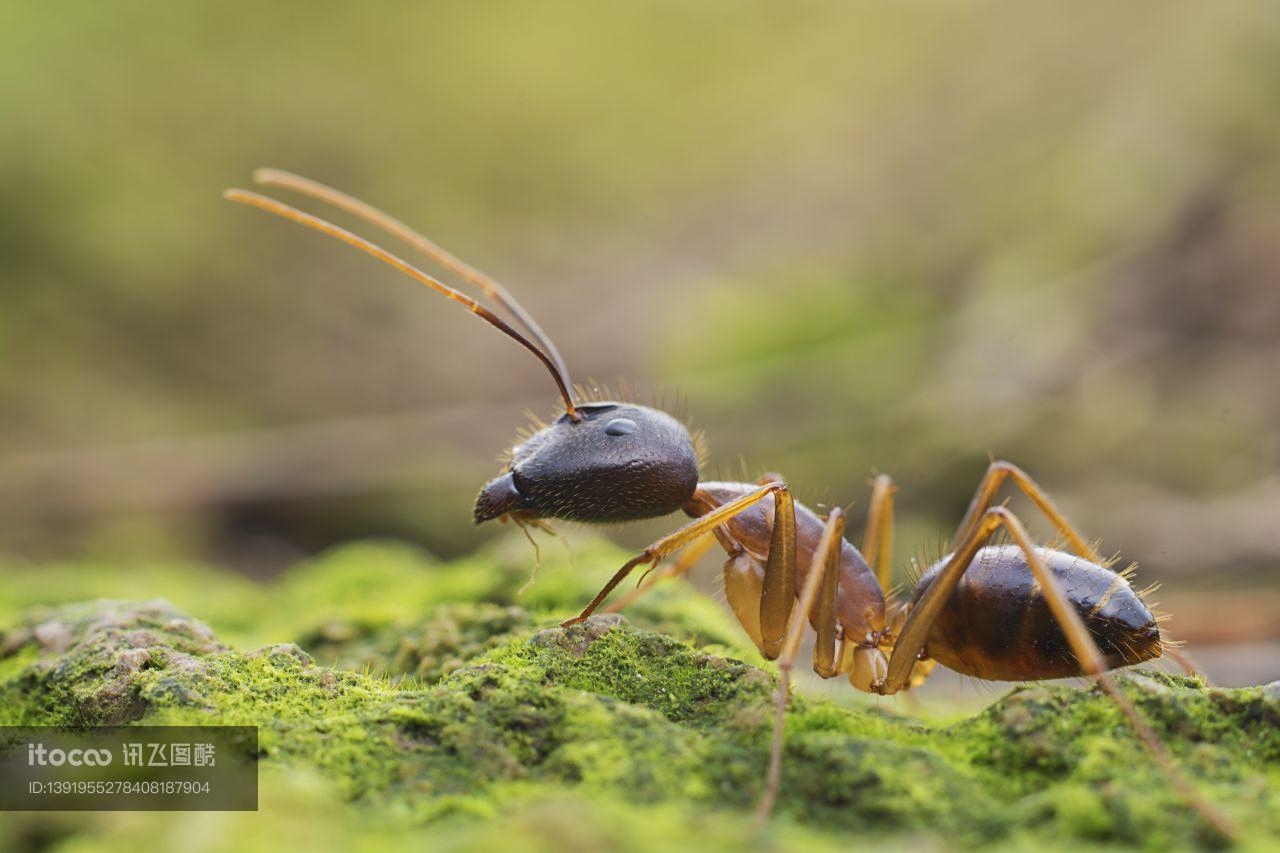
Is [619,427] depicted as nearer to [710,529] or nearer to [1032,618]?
[710,529]

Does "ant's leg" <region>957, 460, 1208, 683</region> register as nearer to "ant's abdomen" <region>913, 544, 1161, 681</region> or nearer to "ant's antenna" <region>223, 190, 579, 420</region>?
"ant's abdomen" <region>913, 544, 1161, 681</region>

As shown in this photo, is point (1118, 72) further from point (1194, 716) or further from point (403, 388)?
point (1194, 716)

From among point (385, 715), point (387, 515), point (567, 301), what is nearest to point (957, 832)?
point (385, 715)

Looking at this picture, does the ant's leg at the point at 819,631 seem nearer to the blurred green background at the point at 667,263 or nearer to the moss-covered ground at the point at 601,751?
the moss-covered ground at the point at 601,751

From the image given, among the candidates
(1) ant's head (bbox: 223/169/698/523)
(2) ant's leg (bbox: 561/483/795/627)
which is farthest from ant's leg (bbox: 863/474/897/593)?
(1) ant's head (bbox: 223/169/698/523)

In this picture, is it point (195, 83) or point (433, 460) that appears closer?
point (433, 460)

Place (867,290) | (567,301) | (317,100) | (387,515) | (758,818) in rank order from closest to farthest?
(758,818)
(387,515)
(867,290)
(567,301)
(317,100)

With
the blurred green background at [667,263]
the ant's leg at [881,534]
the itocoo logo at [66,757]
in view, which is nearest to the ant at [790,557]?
the ant's leg at [881,534]

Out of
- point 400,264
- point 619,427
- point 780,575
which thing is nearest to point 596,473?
point 619,427
